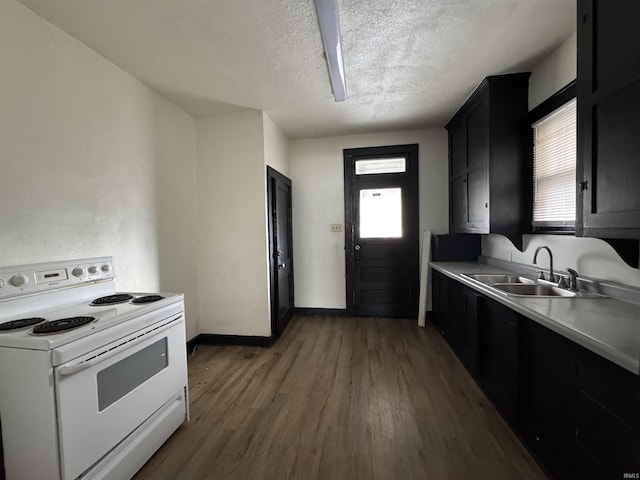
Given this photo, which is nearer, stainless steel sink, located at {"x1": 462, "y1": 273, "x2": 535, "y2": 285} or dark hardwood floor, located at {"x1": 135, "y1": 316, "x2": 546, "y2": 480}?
dark hardwood floor, located at {"x1": 135, "y1": 316, "x2": 546, "y2": 480}

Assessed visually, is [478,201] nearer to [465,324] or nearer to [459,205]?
[459,205]

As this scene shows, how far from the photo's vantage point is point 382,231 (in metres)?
3.78

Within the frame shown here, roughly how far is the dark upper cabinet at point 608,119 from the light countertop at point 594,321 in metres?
0.39

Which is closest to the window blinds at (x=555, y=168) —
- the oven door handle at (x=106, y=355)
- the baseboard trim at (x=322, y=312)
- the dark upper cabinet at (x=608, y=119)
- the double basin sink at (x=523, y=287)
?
the double basin sink at (x=523, y=287)

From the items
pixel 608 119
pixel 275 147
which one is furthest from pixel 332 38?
pixel 275 147

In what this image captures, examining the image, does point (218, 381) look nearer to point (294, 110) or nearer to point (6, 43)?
point (6, 43)

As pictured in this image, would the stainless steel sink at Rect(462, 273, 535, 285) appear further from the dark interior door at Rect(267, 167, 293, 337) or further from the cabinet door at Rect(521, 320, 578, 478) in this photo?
the dark interior door at Rect(267, 167, 293, 337)

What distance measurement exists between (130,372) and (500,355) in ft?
7.32

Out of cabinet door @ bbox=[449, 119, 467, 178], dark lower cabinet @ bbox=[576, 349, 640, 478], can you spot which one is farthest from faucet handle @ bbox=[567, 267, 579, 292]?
cabinet door @ bbox=[449, 119, 467, 178]

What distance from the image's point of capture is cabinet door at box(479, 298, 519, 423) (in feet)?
5.24

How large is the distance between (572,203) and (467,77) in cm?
138

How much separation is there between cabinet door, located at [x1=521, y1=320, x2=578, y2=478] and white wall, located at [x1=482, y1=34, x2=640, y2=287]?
0.65 meters

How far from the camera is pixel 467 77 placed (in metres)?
2.36

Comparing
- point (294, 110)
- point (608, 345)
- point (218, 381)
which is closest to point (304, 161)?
point (294, 110)
